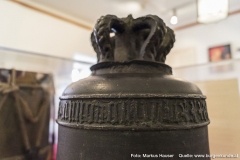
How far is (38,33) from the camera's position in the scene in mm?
1249

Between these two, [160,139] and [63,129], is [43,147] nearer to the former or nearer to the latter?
[63,129]

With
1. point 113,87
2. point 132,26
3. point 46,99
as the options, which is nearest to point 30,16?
point 46,99

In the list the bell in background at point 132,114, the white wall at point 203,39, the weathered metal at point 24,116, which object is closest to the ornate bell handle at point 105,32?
the bell in background at point 132,114

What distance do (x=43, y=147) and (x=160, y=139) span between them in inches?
28.4

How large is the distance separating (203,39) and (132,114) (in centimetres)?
148

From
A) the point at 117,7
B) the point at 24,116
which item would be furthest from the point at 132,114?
the point at 117,7

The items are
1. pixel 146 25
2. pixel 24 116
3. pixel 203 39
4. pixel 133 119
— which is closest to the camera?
pixel 133 119

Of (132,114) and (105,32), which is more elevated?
(105,32)

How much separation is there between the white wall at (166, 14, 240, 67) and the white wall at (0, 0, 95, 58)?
0.88 meters

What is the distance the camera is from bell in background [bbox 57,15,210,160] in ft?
1.20

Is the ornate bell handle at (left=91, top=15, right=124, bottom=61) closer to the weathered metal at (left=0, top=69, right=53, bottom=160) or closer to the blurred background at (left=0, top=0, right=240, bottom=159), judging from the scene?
the weathered metal at (left=0, top=69, right=53, bottom=160)

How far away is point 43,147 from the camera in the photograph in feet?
2.90

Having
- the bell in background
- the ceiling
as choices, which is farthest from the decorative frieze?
the ceiling

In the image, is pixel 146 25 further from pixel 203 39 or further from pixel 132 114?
pixel 203 39
